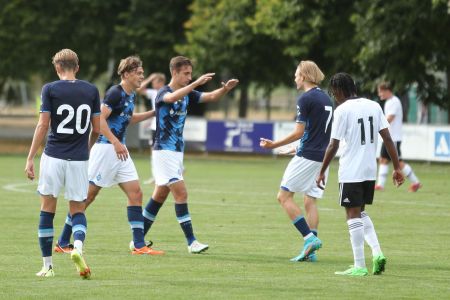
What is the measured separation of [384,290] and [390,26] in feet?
86.4

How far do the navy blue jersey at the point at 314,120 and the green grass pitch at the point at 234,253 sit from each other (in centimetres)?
121

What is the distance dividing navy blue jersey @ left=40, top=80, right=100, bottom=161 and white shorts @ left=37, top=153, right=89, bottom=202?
A: 60mm

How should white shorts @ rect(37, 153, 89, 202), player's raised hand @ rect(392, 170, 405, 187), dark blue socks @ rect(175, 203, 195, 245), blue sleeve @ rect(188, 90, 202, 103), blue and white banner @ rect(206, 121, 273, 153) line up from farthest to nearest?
1. blue and white banner @ rect(206, 121, 273, 153)
2. blue sleeve @ rect(188, 90, 202, 103)
3. dark blue socks @ rect(175, 203, 195, 245)
4. player's raised hand @ rect(392, 170, 405, 187)
5. white shorts @ rect(37, 153, 89, 202)

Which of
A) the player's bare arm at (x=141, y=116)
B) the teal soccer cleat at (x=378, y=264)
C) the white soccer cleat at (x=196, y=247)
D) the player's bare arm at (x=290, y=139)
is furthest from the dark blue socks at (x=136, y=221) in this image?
the teal soccer cleat at (x=378, y=264)

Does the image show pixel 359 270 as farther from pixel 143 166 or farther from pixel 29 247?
pixel 143 166

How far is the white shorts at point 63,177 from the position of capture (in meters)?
11.0

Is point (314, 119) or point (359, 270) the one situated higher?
point (314, 119)

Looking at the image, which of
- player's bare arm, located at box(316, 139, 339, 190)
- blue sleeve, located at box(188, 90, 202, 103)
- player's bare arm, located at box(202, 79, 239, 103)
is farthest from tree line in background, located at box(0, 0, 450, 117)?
player's bare arm, located at box(316, 139, 339, 190)

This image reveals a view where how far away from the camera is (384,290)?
1028 cm

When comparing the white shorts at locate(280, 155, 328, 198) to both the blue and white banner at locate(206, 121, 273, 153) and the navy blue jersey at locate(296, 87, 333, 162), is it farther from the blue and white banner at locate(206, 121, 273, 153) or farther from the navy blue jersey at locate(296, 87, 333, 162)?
the blue and white banner at locate(206, 121, 273, 153)

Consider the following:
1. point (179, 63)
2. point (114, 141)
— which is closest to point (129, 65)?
point (179, 63)

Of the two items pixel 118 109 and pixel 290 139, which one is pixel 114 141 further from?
pixel 290 139

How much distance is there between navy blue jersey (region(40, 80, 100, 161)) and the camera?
10922 millimetres

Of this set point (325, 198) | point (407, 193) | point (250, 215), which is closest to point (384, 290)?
point (250, 215)
